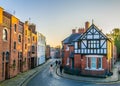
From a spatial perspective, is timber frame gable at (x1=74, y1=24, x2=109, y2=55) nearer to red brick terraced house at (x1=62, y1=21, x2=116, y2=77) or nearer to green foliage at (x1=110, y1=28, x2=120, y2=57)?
red brick terraced house at (x1=62, y1=21, x2=116, y2=77)

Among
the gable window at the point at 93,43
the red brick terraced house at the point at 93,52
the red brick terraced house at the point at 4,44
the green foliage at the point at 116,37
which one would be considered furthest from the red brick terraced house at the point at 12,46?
the green foliage at the point at 116,37

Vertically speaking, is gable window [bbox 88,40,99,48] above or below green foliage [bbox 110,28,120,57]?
below

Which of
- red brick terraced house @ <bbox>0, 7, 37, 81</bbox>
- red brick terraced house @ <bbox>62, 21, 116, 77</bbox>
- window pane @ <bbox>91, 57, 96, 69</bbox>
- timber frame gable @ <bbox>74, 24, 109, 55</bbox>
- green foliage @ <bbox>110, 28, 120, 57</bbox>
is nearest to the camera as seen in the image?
red brick terraced house @ <bbox>0, 7, 37, 81</bbox>

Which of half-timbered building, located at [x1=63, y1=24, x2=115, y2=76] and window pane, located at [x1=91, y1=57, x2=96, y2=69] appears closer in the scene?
half-timbered building, located at [x1=63, y1=24, x2=115, y2=76]

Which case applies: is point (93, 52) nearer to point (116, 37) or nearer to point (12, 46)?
point (12, 46)

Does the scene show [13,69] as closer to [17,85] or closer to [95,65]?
[17,85]

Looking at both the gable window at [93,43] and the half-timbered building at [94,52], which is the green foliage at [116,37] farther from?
the gable window at [93,43]

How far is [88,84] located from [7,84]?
11273 mm

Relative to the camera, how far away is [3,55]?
33.4 metres

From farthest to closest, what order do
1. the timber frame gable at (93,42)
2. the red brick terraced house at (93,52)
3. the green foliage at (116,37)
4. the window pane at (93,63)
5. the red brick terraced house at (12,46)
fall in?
the green foliage at (116,37) < the window pane at (93,63) < the timber frame gable at (93,42) < the red brick terraced house at (93,52) < the red brick terraced house at (12,46)

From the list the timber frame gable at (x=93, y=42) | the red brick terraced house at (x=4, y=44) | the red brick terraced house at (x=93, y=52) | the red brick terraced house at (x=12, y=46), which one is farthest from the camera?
the timber frame gable at (x=93, y=42)

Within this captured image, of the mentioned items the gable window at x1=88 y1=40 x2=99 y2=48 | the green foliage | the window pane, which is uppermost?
the green foliage

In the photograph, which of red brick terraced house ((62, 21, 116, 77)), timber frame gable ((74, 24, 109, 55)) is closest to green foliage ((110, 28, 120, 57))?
red brick terraced house ((62, 21, 116, 77))

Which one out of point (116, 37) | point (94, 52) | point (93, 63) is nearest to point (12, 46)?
point (94, 52)
